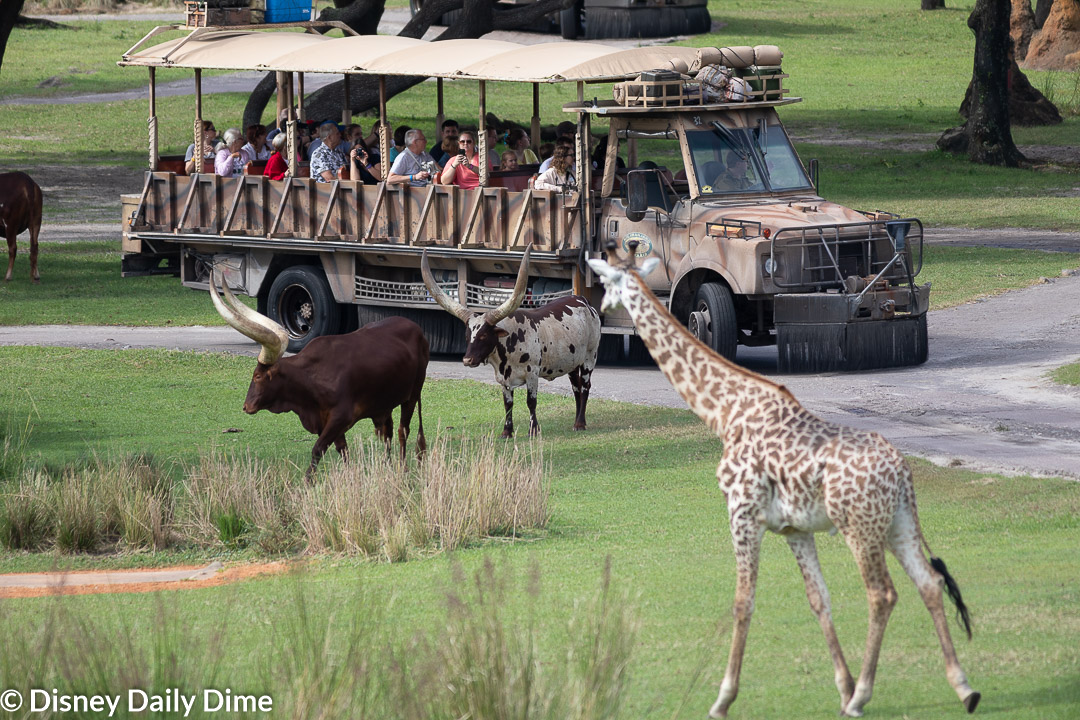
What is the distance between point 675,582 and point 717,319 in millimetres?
7698

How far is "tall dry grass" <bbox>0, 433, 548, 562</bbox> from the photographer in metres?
10.9

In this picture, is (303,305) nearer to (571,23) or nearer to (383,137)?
(383,137)

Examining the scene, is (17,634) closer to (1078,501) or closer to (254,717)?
(254,717)

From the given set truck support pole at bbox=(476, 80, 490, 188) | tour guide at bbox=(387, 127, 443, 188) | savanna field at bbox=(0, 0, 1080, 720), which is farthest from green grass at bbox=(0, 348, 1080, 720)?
tour guide at bbox=(387, 127, 443, 188)

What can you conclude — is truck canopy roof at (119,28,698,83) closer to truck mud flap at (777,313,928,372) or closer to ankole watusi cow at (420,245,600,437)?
ankole watusi cow at (420,245,600,437)

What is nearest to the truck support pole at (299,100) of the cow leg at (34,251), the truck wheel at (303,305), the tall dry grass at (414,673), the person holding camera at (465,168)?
the truck wheel at (303,305)

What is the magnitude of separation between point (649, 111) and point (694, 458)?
562 centimetres

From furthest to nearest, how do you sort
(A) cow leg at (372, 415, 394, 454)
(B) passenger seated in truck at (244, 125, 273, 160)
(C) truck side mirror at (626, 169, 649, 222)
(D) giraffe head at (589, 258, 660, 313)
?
(B) passenger seated in truck at (244, 125, 273, 160) → (C) truck side mirror at (626, 169, 649, 222) → (A) cow leg at (372, 415, 394, 454) → (D) giraffe head at (589, 258, 660, 313)

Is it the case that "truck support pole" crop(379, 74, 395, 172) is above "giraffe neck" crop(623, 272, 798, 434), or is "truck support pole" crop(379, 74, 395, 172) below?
above

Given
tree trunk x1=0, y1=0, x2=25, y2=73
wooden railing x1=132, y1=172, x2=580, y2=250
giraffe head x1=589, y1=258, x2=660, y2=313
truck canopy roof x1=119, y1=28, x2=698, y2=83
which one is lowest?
wooden railing x1=132, y1=172, x2=580, y2=250

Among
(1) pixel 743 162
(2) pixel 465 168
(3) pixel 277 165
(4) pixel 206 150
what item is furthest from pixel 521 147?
(4) pixel 206 150

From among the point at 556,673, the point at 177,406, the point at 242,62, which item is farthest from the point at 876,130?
the point at 556,673

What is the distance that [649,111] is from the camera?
1766 cm

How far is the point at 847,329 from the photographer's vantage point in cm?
1661
